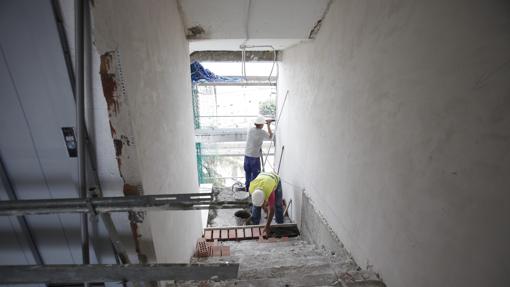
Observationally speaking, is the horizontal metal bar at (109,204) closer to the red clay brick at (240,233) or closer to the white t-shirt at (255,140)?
the red clay brick at (240,233)

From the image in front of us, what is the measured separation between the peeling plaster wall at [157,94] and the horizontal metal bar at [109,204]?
0.22 m

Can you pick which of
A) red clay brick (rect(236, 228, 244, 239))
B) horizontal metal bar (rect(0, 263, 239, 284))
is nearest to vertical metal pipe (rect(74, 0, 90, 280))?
horizontal metal bar (rect(0, 263, 239, 284))

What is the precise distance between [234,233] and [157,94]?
267cm

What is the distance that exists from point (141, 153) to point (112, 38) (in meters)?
0.55

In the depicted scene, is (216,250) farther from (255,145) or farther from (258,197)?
(255,145)

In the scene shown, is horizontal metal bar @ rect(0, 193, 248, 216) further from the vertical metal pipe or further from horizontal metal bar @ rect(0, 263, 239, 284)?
horizontal metal bar @ rect(0, 263, 239, 284)

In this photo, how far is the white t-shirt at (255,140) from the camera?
475cm

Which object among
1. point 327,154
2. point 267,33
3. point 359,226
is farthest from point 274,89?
point 359,226

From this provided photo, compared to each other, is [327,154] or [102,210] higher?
[102,210]

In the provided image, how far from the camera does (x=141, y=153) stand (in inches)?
48.5

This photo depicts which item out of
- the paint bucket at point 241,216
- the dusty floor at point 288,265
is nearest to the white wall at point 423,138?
the dusty floor at point 288,265

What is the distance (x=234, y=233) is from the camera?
3605 millimetres

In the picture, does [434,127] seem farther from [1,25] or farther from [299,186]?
[299,186]

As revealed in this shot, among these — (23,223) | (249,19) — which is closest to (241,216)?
(249,19)
